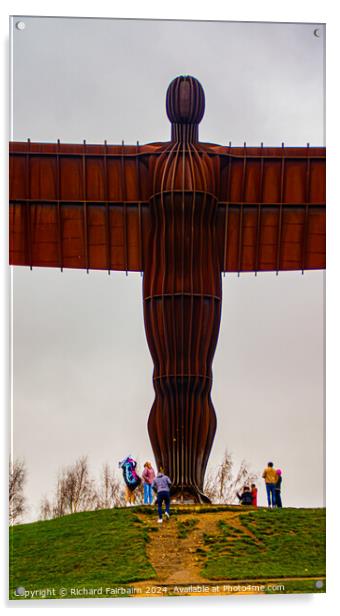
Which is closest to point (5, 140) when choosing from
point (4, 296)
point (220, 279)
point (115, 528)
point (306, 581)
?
point (4, 296)

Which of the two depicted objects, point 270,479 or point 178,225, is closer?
point 270,479

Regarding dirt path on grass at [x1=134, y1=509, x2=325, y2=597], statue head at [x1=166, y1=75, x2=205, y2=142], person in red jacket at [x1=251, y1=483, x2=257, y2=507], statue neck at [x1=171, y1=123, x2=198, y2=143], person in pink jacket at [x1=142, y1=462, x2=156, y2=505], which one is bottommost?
dirt path on grass at [x1=134, y1=509, x2=325, y2=597]

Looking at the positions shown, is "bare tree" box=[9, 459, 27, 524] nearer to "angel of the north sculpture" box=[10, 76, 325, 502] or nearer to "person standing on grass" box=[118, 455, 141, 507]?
"person standing on grass" box=[118, 455, 141, 507]

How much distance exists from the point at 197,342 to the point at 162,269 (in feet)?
4.77

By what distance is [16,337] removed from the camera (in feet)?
82.6

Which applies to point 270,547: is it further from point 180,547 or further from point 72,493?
point 72,493

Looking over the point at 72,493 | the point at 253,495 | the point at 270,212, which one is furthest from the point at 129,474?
the point at 270,212

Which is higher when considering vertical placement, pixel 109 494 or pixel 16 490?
pixel 16 490

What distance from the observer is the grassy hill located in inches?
957

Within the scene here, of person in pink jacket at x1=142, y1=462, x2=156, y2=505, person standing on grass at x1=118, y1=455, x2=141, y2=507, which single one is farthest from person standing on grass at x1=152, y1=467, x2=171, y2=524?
person in pink jacket at x1=142, y1=462, x2=156, y2=505

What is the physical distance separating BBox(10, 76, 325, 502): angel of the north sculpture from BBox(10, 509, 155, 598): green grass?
5.45 feet

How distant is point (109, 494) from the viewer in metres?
28.4

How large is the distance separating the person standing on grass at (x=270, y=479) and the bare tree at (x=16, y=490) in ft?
13.6

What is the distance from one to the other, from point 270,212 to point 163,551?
6.83m
